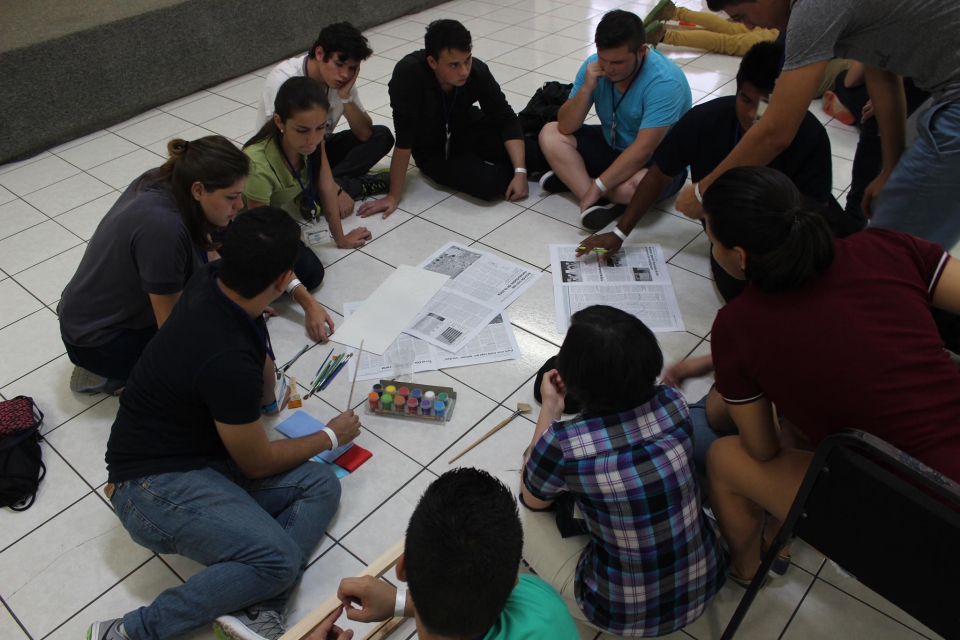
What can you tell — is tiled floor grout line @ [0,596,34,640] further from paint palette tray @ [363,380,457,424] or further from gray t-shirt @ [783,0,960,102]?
gray t-shirt @ [783,0,960,102]

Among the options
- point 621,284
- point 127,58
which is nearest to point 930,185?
point 621,284

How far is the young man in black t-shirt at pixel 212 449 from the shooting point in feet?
4.69

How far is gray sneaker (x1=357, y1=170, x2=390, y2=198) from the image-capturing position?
3059 mm

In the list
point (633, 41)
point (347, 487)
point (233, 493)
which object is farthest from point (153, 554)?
point (633, 41)

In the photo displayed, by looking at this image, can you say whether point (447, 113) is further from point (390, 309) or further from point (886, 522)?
point (886, 522)

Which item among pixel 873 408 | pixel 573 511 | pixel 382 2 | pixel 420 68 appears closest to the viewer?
pixel 873 408

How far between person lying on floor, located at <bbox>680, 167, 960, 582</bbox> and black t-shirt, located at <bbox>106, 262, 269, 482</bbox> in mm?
1027

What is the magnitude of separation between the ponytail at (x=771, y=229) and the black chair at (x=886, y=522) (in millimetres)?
311

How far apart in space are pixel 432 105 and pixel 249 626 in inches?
86.7

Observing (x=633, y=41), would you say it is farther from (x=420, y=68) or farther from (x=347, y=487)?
(x=347, y=487)

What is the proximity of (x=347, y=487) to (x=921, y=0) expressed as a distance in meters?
Result: 1.96

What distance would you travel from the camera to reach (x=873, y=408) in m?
1.14

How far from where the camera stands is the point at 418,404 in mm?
1991

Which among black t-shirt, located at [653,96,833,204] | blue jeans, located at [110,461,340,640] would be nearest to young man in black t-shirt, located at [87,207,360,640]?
blue jeans, located at [110,461,340,640]
